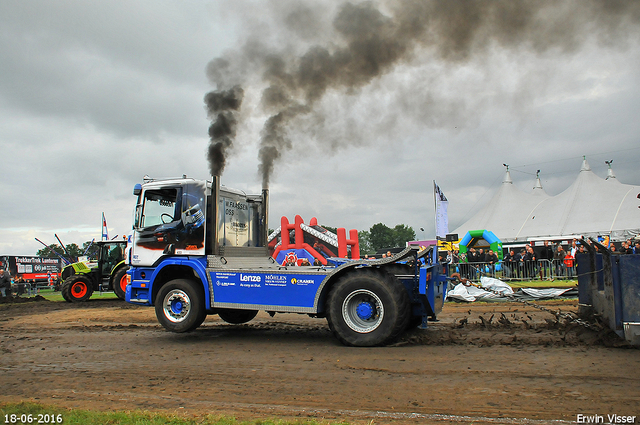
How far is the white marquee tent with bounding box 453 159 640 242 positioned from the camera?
102ft

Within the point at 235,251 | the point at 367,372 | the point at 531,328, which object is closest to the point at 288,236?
the point at 235,251

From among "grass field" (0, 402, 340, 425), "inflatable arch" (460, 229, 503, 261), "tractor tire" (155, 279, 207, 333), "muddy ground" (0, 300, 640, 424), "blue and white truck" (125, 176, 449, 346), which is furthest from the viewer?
"inflatable arch" (460, 229, 503, 261)

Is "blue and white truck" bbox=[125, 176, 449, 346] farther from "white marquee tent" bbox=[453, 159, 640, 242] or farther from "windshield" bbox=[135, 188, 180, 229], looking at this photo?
"white marquee tent" bbox=[453, 159, 640, 242]

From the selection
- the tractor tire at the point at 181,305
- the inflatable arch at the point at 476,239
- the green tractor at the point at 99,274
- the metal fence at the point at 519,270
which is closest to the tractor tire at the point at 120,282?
the green tractor at the point at 99,274

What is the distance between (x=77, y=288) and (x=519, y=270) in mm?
17789

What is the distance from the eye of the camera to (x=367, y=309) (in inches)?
267

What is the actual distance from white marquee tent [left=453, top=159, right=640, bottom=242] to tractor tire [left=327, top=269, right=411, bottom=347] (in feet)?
90.7

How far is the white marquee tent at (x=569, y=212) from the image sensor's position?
31.2m

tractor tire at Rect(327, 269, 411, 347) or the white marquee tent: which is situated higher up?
the white marquee tent

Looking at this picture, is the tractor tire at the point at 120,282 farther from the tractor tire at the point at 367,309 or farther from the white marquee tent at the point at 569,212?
the white marquee tent at the point at 569,212

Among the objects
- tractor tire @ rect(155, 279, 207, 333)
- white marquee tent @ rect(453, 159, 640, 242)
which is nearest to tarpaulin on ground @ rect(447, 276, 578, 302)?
tractor tire @ rect(155, 279, 207, 333)

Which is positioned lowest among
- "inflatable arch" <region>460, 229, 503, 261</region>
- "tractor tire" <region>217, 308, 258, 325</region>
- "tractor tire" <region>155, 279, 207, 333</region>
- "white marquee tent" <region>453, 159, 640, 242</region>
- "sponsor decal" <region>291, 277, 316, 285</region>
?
"tractor tire" <region>217, 308, 258, 325</region>

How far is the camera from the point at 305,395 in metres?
4.61

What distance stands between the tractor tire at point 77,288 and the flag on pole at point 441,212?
24.2 m
